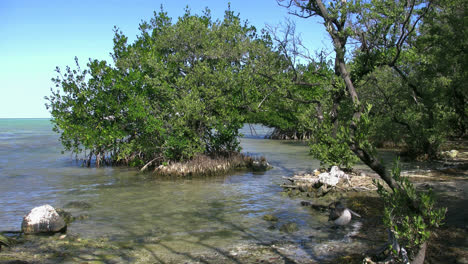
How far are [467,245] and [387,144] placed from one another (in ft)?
79.1

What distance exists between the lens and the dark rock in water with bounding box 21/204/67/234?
9.97m

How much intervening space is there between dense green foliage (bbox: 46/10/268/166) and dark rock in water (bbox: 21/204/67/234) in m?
8.92

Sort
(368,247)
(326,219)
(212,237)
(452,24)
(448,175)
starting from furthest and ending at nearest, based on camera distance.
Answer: (448,175) < (452,24) < (326,219) < (212,237) < (368,247)

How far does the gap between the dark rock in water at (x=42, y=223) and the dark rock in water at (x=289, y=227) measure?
5.67 m

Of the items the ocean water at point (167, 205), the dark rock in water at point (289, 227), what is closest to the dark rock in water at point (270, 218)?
the ocean water at point (167, 205)

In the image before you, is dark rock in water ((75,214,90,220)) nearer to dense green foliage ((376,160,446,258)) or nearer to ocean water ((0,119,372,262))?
ocean water ((0,119,372,262))

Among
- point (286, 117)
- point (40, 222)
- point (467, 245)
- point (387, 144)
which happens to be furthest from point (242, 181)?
point (286, 117)

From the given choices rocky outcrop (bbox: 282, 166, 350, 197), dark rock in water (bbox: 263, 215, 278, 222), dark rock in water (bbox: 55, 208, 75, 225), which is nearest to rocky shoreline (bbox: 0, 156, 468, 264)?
dark rock in water (bbox: 263, 215, 278, 222)

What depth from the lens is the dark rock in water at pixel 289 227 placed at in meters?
9.92

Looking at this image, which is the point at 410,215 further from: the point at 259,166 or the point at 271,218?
the point at 259,166

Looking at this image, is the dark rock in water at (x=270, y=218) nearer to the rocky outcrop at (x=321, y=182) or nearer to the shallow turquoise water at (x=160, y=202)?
the shallow turquoise water at (x=160, y=202)

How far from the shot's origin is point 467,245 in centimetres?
765

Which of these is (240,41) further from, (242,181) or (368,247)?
(368,247)

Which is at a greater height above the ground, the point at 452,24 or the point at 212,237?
the point at 452,24
